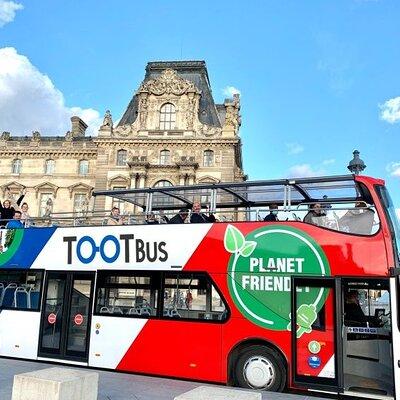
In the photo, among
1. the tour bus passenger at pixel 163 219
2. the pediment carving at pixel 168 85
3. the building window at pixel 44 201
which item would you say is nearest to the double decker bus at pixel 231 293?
the tour bus passenger at pixel 163 219

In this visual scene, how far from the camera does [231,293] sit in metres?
8.89

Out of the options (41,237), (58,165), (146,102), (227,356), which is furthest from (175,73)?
(227,356)

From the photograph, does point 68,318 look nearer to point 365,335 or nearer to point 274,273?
point 274,273

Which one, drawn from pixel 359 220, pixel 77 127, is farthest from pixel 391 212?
pixel 77 127

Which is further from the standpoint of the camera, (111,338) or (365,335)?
(111,338)

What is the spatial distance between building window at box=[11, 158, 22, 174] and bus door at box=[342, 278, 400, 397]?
50.8m

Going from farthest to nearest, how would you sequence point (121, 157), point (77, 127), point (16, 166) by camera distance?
point (77, 127), point (16, 166), point (121, 157)

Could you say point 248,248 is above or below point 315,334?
above

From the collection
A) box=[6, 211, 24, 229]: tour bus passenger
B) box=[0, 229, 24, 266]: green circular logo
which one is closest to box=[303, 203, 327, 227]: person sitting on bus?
box=[0, 229, 24, 266]: green circular logo

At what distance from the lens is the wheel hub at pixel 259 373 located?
27.7 ft

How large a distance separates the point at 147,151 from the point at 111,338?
3854 centimetres

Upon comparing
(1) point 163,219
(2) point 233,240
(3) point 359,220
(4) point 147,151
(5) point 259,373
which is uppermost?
(4) point 147,151

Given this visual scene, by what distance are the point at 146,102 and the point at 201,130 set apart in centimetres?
656

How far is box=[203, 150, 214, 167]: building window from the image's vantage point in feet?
153
